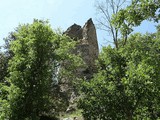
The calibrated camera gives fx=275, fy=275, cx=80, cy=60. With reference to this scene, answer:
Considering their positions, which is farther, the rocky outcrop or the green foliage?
the rocky outcrop

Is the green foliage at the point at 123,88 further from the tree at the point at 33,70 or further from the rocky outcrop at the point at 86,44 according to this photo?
the rocky outcrop at the point at 86,44

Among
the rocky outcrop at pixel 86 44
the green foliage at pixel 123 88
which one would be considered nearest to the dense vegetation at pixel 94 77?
the green foliage at pixel 123 88

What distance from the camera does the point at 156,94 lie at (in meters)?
15.6

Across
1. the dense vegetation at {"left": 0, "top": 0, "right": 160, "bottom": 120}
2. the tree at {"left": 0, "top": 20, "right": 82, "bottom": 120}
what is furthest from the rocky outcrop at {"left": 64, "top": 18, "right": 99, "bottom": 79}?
the tree at {"left": 0, "top": 20, "right": 82, "bottom": 120}

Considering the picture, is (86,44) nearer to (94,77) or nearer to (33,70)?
(33,70)

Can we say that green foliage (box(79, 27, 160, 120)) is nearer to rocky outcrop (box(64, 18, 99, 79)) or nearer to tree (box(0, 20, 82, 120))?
tree (box(0, 20, 82, 120))

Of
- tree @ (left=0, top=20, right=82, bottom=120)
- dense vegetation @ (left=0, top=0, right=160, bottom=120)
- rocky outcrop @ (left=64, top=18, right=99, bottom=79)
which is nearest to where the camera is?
dense vegetation @ (left=0, top=0, right=160, bottom=120)

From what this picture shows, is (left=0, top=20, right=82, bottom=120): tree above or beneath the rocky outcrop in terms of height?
beneath

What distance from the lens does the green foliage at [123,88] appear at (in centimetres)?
1525

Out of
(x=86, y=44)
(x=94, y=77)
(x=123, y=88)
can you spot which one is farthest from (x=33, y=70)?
(x=86, y=44)

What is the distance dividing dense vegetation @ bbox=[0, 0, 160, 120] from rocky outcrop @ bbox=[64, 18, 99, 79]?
40.7 feet

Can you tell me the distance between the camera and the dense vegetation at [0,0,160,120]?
49.4 feet

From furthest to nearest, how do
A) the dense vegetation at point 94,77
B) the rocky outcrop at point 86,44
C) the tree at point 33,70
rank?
the rocky outcrop at point 86,44 → the tree at point 33,70 → the dense vegetation at point 94,77

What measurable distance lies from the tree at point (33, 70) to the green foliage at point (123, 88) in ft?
14.8
